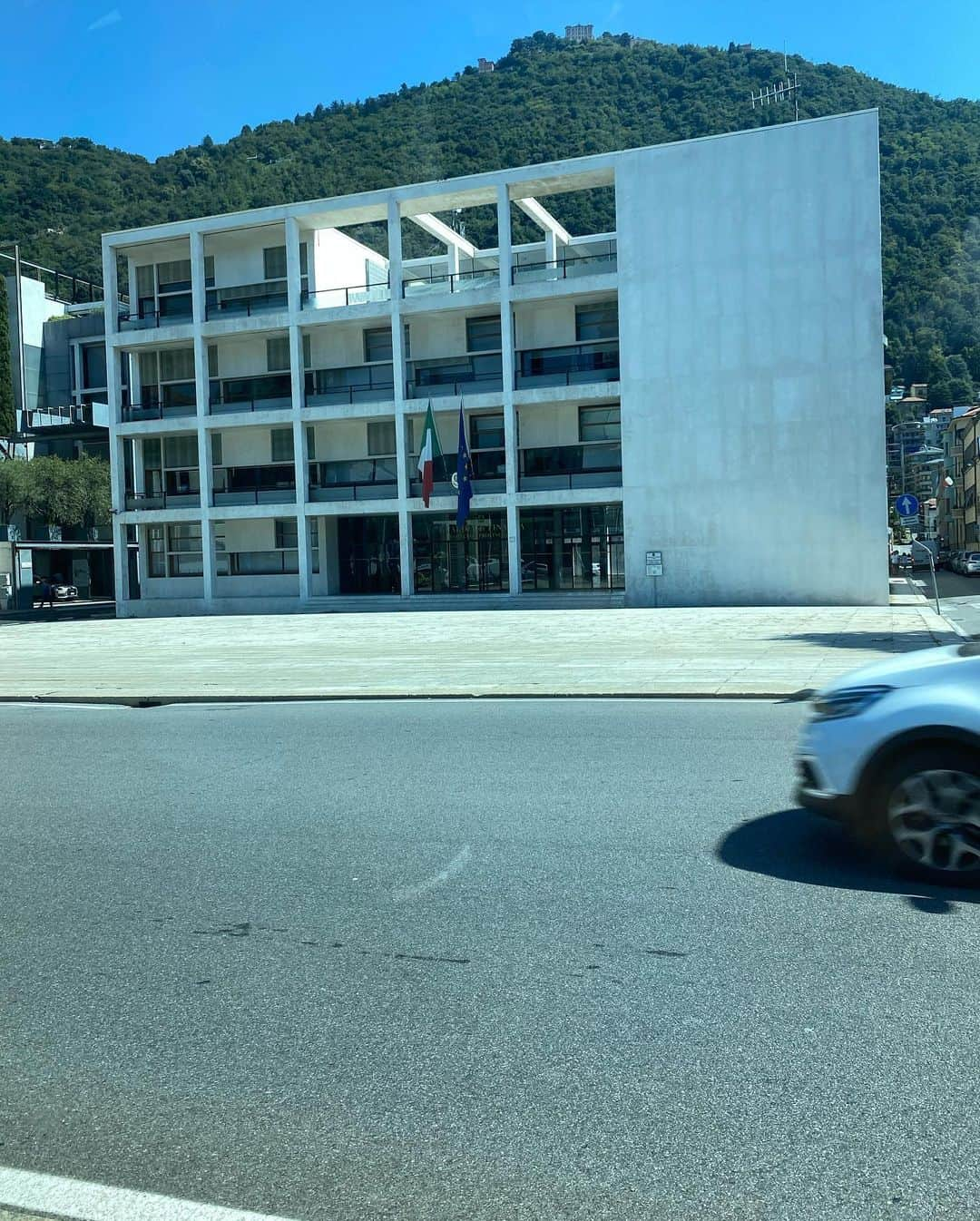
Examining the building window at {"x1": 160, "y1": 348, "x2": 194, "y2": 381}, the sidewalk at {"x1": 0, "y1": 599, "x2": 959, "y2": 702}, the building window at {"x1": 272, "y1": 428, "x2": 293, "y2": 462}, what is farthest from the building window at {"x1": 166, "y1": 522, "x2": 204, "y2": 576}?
the sidewalk at {"x1": 0, "y1": 599, "x2": 959, "y2": 702}

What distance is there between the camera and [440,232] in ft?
156

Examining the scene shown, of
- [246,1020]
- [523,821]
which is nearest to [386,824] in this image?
[523,821]

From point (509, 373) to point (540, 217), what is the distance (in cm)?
829

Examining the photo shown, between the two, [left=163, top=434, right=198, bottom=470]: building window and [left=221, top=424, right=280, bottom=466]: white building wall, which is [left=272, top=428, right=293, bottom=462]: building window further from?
[left=163, top=434, right=198, bottom=470]: building window

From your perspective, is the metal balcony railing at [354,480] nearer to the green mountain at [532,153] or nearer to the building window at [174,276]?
the building window at [174,276]

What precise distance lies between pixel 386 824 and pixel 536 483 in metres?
37.0

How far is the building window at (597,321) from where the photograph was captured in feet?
140

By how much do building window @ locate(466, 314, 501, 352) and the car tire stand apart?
40.4m

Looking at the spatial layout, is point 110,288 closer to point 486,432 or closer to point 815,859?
point 486,432

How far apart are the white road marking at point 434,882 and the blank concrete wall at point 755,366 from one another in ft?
110

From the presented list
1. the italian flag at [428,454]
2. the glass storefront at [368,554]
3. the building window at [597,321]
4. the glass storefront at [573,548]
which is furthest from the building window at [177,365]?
the building window at [597,321]

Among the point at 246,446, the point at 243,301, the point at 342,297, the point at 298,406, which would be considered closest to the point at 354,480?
the point at 298,406

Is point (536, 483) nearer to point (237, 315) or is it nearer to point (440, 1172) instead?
point (237, 315)

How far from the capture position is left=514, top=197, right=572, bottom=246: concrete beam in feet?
145
